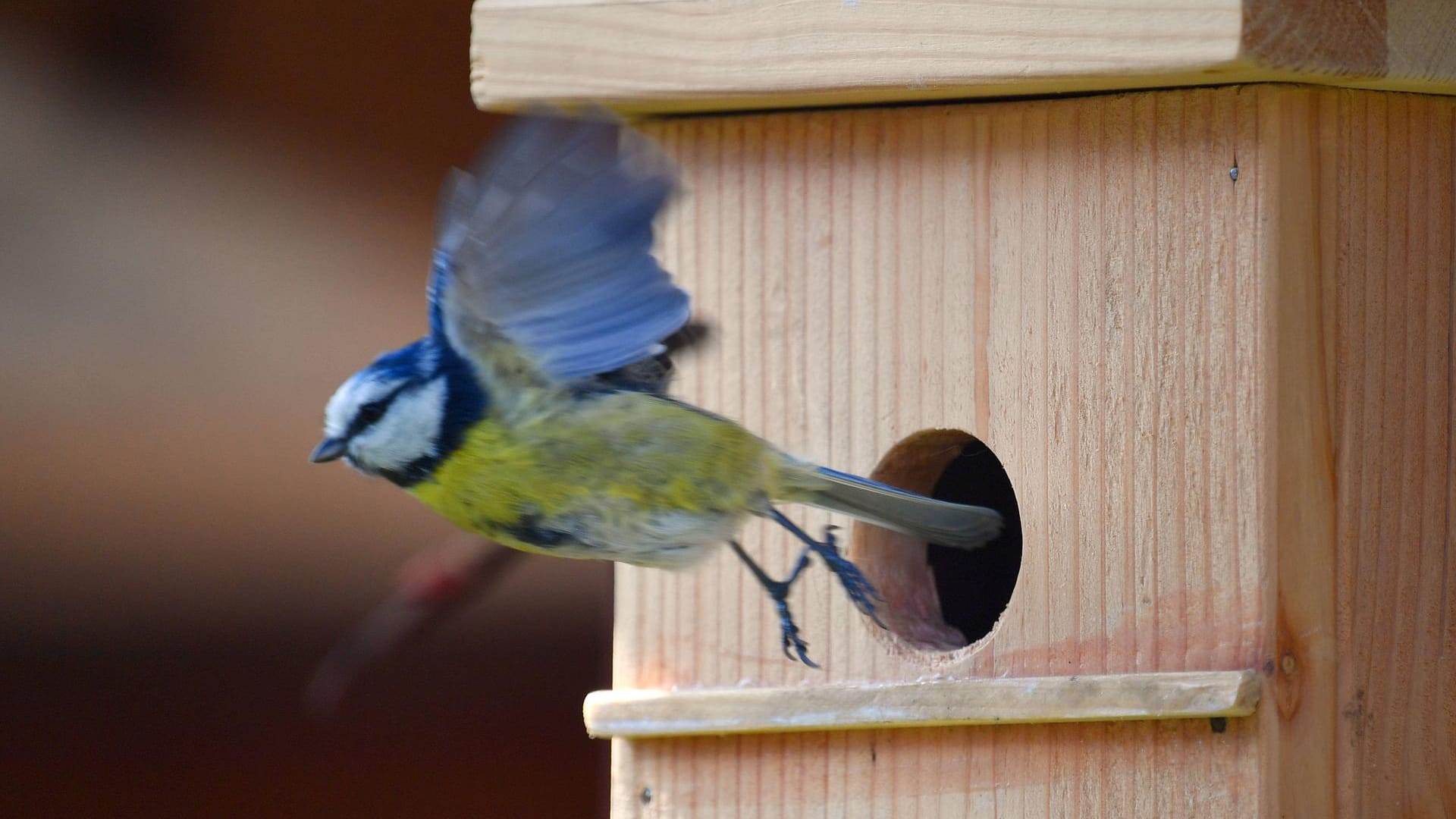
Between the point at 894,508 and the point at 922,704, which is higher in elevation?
the point at 894,508

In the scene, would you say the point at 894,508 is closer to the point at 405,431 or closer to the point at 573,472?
the point at 573,472

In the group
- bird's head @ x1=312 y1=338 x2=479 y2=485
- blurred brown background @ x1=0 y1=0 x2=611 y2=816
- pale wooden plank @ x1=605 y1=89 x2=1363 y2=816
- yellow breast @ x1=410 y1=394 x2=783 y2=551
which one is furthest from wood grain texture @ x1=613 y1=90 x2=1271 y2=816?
blurred brown background @ x1=0 y1=0 x2=611 y2=816

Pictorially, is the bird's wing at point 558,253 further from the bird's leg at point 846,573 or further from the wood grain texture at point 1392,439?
the wood grain texture at point 1392,439

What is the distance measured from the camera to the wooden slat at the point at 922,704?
55.8 inches

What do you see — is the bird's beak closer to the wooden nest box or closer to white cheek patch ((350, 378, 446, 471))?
white cheek patch ((350, 378, 446, 471))

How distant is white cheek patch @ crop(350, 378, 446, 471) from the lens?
141cm

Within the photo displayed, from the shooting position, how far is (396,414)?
1.41 meters

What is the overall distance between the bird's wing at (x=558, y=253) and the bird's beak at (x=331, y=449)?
0.10 m

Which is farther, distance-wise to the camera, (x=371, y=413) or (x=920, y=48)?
(x=920, y=48)

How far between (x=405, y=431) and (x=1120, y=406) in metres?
0.52

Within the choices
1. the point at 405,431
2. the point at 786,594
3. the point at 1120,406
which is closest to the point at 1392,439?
the point at 1120,406

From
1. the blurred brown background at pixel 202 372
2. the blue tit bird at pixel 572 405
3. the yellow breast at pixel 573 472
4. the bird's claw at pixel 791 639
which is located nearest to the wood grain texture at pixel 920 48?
the blue tit bird at pixel 572 405

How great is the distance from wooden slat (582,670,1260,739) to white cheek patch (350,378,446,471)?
0.33m

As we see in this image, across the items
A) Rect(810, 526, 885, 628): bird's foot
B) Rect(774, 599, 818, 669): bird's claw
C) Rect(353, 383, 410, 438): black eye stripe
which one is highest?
Rect(353, 383, 410, 438): black eye stripe
